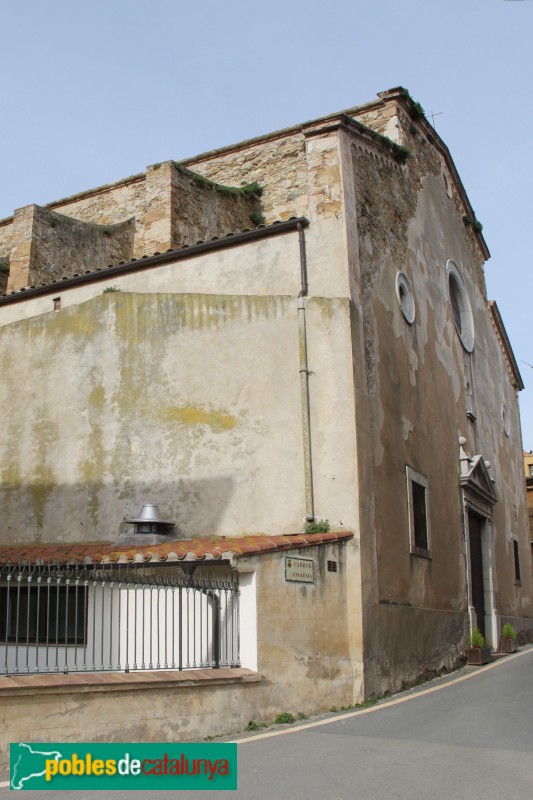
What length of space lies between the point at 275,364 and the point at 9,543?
5.46 m

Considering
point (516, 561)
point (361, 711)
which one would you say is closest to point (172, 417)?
point (361, 711)

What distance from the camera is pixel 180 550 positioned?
34.1 feet

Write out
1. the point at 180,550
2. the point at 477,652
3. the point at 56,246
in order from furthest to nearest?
1. the point at 56,246
2. the point at 477,652
3. the point at 180,550

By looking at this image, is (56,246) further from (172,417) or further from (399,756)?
(399,756)

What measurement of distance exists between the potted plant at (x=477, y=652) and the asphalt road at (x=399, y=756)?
4885mm

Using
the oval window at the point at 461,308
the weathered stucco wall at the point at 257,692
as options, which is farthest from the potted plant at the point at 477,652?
the oval window at the point at 461,308

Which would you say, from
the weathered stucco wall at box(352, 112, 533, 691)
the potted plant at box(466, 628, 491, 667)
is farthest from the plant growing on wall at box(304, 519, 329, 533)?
the potted plant at box(466, 628, 491, 667)

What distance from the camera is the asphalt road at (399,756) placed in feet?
19.4

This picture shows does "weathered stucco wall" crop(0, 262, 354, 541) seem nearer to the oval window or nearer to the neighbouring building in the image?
the neighbouring building

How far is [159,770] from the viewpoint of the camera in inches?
262

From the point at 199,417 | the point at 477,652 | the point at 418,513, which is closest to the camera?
the point at 199,417

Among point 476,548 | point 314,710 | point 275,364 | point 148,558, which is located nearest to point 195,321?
point 275,364

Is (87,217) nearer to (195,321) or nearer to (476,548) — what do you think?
(195,321)

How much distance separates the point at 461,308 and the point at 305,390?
1012 centimetres
